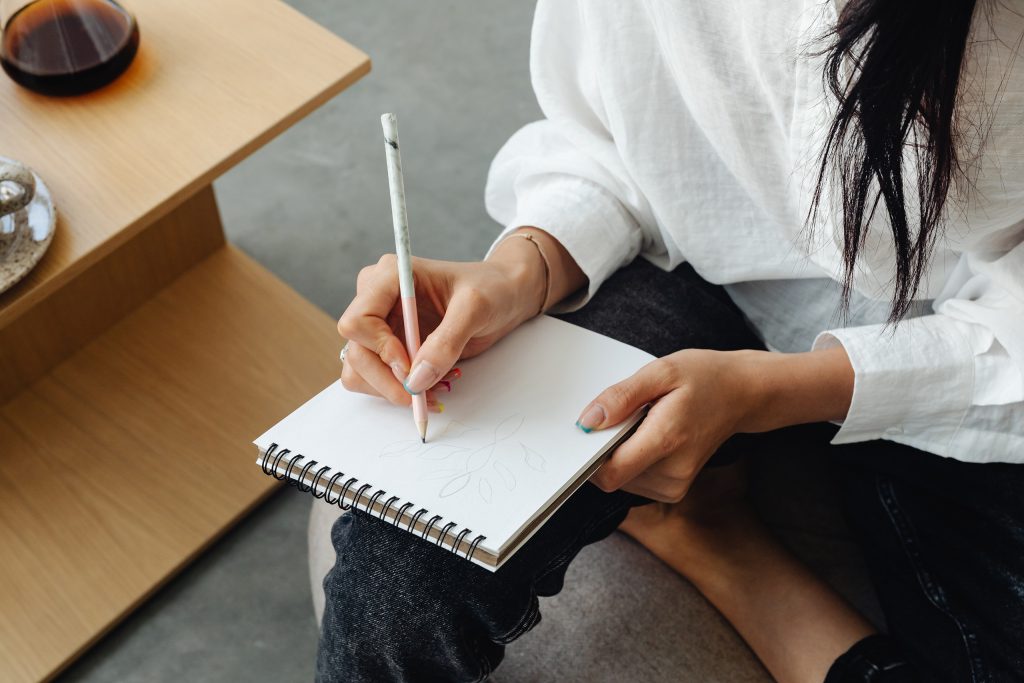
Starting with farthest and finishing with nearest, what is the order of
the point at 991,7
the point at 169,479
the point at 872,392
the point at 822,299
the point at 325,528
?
the point at 169,479 < the point at 325,528 < the point at 822,299 < the point at 872,392 < the point at 991,7

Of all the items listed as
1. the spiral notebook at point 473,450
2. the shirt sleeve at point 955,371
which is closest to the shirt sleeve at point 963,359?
the shirt sleeve at point 955,371

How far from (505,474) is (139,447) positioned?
0.62 meters

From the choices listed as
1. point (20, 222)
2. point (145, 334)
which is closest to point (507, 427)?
point (20, 222)

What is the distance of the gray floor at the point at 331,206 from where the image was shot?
3.51 feet

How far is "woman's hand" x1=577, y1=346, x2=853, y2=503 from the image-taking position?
2.20ft

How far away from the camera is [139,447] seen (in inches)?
44.3

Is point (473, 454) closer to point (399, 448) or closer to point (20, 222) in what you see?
point (399, 448)

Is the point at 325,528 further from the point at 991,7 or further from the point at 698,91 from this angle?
the point at 991,7

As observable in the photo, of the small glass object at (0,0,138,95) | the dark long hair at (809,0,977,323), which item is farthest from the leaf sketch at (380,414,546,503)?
the small glass object at (0,0,138,95)

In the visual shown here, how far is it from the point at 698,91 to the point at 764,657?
1.56 ft

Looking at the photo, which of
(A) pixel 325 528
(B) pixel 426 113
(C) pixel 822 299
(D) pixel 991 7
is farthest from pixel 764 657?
(B) pixel 426 113

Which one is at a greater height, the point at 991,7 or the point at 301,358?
the point at 991,7

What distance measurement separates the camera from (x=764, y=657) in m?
0.88

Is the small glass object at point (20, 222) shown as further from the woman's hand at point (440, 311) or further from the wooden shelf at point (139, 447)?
the wooden shelf at point (139, 447)
